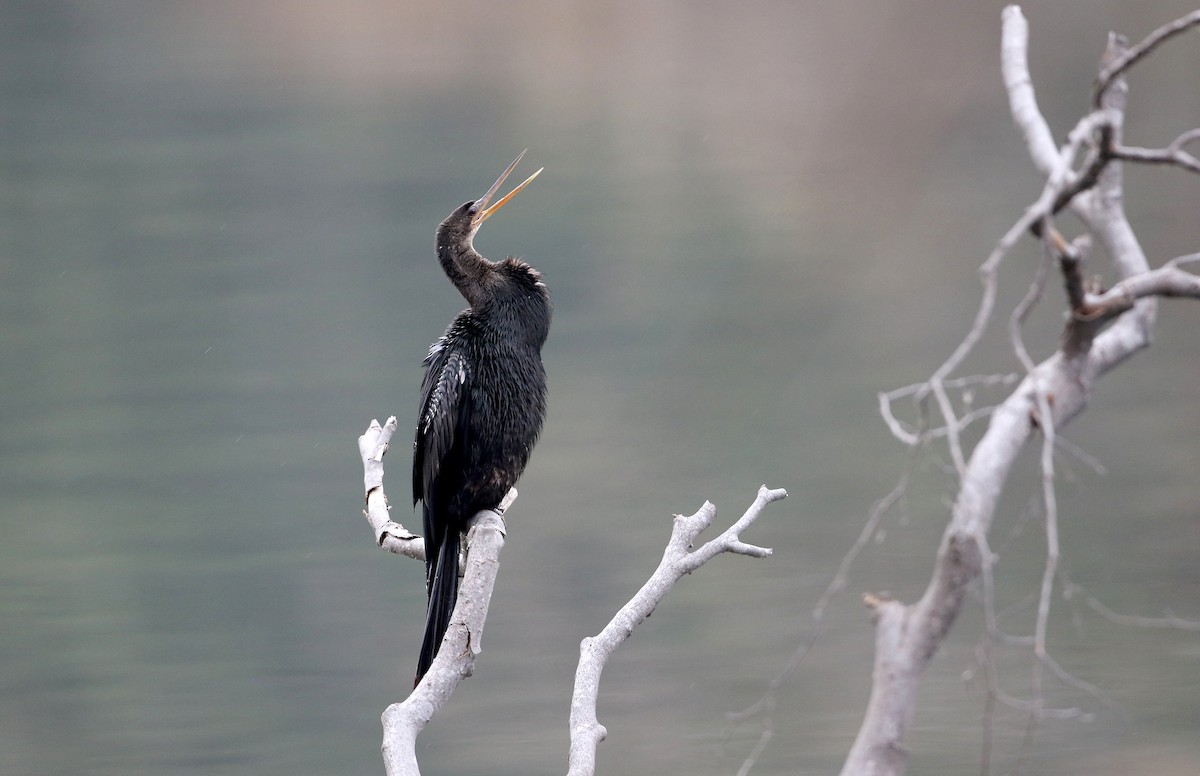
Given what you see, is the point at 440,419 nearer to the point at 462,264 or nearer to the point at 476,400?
the point at 476,400

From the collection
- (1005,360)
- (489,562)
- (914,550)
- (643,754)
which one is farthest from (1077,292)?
(1005,360)

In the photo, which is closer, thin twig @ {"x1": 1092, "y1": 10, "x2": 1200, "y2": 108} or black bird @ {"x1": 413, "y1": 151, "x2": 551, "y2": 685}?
thin twig @ {"x1": 1092, "y1": 10, "x2": 1200, "y2": 108}

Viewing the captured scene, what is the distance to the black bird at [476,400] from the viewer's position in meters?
2.24

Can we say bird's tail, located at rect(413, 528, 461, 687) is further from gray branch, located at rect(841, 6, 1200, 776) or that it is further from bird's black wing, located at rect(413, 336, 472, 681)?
gray branch, located at rect(841, 6, 1200, 776)

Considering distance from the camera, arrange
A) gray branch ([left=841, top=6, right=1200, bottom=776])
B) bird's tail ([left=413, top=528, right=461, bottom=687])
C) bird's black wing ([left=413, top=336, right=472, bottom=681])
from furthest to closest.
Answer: bird's black wing ([left=413, top=336, right=472, bottom=681]) → bird's tail ([left=413, top=528, right=461, bottom=687]) → gray branch ([left=841, top=6, right=1200, bottom=776])

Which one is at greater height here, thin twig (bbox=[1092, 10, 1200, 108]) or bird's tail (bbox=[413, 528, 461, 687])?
thin twig (bbox=[1092, 10, 1200, 108])

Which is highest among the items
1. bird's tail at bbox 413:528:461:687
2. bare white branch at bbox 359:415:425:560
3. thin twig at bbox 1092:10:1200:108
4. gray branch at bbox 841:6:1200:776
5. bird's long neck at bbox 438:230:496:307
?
bird's long neck at bbox 438:230:496:307

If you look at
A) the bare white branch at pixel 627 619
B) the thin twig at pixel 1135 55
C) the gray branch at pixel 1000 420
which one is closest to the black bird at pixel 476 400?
the bare white branch at pixel 627 619

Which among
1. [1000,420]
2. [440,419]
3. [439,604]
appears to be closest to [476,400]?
[440,419]

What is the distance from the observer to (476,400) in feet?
7.55

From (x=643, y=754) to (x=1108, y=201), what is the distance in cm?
395

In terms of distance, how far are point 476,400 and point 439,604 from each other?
1.40 ft

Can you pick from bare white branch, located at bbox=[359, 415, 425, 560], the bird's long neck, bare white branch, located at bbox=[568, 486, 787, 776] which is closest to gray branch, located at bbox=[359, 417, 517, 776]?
bare white branch, located at bbox=[359, 415, 425, 560]

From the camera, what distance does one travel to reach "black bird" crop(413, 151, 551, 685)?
2.24 meters
